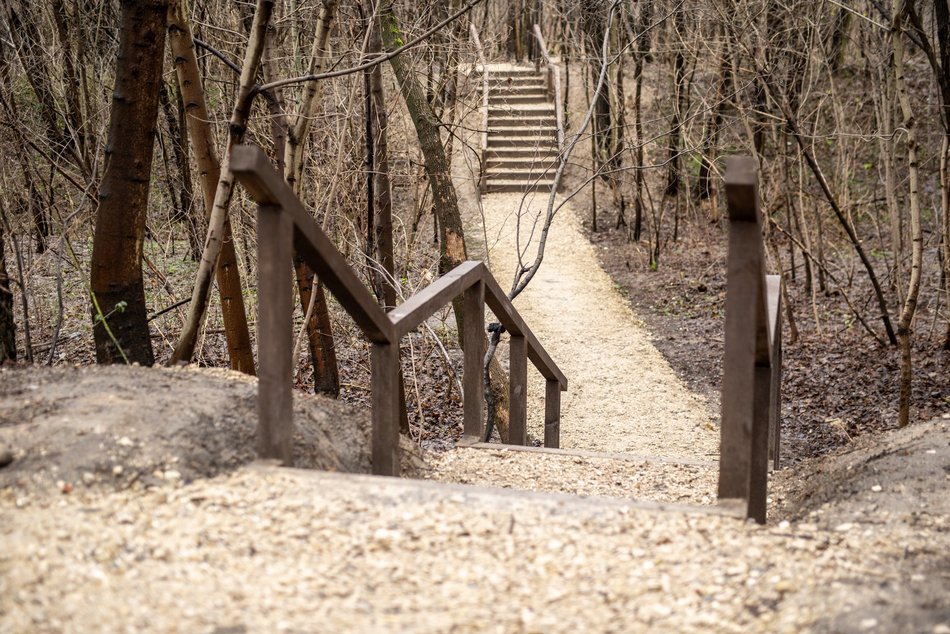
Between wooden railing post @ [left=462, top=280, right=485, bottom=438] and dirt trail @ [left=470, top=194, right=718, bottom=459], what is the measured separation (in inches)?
82.6

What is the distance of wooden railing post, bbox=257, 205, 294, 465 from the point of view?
9.39ft

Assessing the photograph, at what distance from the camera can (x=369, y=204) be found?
731cm

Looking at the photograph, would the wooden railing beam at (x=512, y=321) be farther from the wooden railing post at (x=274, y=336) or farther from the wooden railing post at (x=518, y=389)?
the wooden railing post at (x=274, y=336)

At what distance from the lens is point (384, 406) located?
3.55 meters

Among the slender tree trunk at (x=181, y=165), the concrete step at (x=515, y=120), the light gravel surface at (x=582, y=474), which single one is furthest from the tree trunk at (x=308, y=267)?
the concrete step at (x=515, y=120)

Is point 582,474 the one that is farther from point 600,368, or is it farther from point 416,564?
point 600,368

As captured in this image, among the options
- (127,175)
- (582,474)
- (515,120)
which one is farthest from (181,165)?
(515,120)

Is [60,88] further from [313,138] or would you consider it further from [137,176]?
[137,176]

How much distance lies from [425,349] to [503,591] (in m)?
6.36

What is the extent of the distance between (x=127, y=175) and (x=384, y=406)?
1.73 metres

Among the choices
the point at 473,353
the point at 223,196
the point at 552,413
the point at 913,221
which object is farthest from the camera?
the point at 913,221

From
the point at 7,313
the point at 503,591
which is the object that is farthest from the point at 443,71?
the point at 503,591

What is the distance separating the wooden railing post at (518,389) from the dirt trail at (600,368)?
1.50 metres

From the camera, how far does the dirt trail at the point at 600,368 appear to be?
28.5ft
